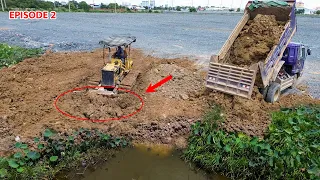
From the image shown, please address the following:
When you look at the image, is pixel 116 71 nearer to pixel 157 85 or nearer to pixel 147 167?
pixel 157 85

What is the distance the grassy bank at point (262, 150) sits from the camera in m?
5.85

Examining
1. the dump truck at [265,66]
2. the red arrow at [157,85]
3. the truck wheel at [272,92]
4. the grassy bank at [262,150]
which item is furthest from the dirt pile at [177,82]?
the truck wheel at [272,92]

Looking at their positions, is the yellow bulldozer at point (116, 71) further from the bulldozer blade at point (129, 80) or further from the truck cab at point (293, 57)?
the truck cab at point (293, 57)

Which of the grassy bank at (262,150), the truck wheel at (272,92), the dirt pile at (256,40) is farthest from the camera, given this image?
the dirt pile at (256,40)

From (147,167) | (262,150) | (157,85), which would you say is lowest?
(147,167)

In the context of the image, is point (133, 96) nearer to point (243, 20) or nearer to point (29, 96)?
point (29, 96)

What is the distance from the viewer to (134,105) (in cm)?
916

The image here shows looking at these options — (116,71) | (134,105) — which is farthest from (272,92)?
(116,71)

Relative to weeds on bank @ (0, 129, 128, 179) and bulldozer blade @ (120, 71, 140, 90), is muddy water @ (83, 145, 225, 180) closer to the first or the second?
weeds on bank @ (0, 129, 128, 179)

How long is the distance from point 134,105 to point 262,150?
14.9 feet

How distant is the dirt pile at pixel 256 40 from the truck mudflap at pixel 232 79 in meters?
1.21

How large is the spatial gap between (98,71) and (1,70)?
14.5 feet

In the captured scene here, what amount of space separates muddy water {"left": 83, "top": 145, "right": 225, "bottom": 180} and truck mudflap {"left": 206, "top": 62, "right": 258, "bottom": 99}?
2.87 m

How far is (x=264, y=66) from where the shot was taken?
8289 mm
